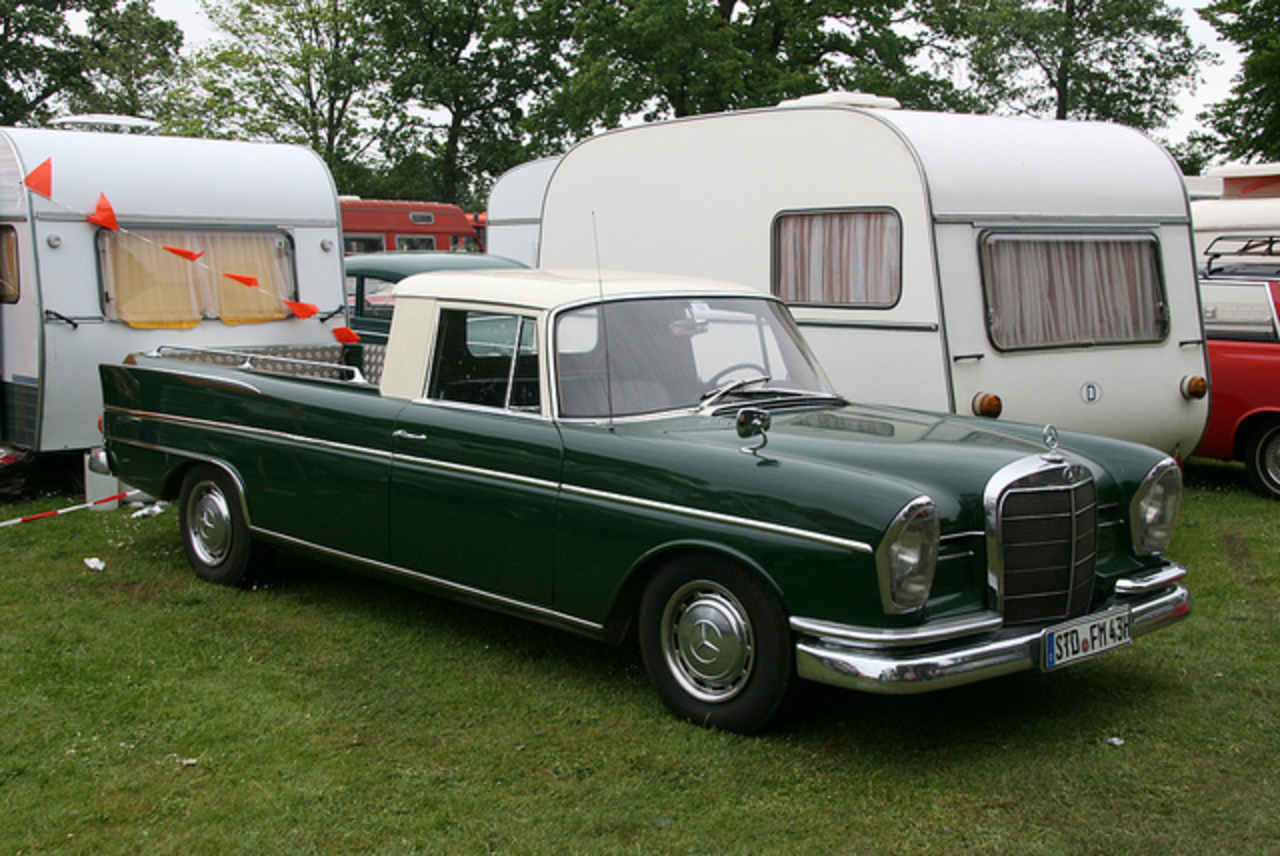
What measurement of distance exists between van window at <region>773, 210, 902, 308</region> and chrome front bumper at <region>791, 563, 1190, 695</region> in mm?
3700

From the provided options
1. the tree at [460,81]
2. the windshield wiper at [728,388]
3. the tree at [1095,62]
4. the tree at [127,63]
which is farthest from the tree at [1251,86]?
the tree at [127,63]

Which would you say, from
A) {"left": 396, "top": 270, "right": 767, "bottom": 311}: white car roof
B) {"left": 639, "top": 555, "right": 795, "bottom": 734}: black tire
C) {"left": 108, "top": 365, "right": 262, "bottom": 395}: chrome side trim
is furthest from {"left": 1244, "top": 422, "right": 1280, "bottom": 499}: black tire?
{"left": 108, "top": 365, "right": 262, "bottom": 395}: chrome side trim

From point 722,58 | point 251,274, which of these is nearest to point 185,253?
point 251,274

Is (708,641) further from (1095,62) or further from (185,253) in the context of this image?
(1095,62)

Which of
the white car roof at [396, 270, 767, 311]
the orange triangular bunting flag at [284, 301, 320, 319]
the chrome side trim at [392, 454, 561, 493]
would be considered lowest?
the chrome side trim at [392, 454, 561, 493]

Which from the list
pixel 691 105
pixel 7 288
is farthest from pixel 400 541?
pixel 691 105

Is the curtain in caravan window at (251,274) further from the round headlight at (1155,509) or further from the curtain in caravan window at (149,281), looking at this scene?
the round headlight at (1155,509)

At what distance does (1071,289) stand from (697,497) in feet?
15.0

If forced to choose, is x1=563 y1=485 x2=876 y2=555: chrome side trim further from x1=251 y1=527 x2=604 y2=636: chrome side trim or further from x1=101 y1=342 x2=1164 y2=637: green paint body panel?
x1=251 y1=527 x2=604 y2=636: chrome side trim

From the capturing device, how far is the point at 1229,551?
7645mm

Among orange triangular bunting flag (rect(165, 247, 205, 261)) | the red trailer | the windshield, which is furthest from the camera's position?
the red trailer

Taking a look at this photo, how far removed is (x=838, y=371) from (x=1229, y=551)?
2585mm

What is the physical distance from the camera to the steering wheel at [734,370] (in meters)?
5.50

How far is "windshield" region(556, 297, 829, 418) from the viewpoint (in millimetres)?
5266
